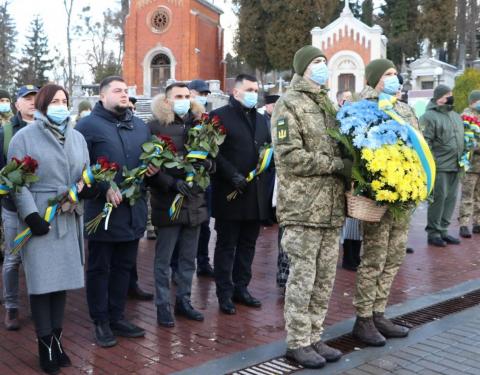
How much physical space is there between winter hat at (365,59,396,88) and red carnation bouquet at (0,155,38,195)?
2.95 m

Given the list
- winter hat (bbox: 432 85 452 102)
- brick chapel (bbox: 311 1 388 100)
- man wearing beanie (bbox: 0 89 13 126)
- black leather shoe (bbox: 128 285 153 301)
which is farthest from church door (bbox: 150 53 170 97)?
black leather shoe (bbox: 128 285 153 301)

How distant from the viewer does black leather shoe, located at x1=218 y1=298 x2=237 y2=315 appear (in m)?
5.74

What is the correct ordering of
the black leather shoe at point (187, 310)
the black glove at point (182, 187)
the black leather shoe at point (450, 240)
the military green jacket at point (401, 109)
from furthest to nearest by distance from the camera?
the black leather shoe at point (450, 240)
the black leather shoe at point (187, 310)
the black glove at point (182, 187)
the military green jacket at point (401, 109)

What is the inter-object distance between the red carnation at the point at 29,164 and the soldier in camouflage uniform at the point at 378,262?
2718mm

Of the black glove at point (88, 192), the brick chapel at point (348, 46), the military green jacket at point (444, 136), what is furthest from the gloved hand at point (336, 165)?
the brick chapel at point (348, 46)

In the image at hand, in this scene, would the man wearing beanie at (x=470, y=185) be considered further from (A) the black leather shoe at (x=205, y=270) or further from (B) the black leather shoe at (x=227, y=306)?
(B) the black leather shoe at (x=227, y=306)

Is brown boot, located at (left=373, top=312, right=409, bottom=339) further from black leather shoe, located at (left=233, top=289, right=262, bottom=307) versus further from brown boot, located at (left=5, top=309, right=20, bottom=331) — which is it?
brown boot, located at (left=5, top=309, right=20, bottom=331)

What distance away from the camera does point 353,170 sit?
440 centimetres

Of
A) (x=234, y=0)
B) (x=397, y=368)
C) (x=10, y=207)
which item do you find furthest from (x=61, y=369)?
(x=234, y=0)

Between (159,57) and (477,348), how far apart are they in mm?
39932

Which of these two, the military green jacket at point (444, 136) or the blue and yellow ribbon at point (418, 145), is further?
the military green jacket at point (444, 136)

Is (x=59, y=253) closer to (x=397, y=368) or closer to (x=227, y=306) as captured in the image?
(x=227, y=306)

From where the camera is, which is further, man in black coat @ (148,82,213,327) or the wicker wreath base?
man in black coat @ (148,82,213,327)

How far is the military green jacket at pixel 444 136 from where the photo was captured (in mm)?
8938
